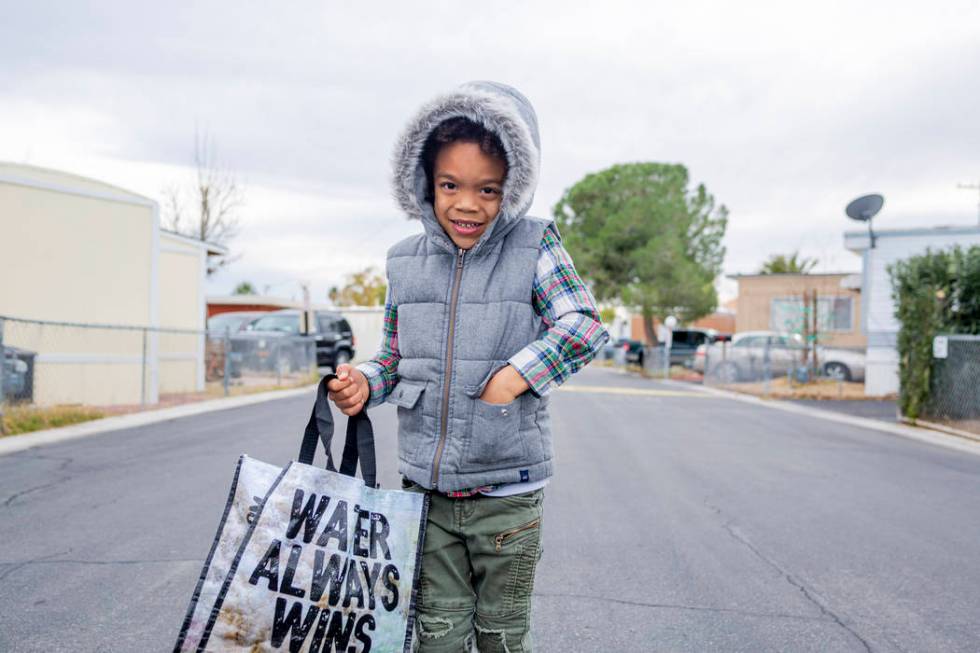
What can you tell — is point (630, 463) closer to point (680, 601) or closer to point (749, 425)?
point (680, 601)

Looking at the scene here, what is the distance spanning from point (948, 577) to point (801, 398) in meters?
14.2

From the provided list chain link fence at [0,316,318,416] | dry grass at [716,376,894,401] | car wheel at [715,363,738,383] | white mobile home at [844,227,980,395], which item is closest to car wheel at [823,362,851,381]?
dry grass at [716,376,894,401]

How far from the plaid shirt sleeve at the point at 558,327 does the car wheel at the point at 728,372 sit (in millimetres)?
20457

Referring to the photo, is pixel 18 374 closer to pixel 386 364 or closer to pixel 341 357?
pixel 386 364

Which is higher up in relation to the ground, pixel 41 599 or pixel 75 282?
pixel 75 282

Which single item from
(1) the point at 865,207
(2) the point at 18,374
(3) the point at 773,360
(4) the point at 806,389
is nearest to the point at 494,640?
(2) the point at 18,374

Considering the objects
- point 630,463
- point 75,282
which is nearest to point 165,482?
point 630,463

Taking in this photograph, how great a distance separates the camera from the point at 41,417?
9.22m

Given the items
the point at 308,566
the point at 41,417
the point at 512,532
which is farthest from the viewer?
the point at 41,417

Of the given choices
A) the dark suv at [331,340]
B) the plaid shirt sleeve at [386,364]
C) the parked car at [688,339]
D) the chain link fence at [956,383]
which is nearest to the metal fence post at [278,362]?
the dark suv at [331,340]

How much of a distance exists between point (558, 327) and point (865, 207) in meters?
16.3

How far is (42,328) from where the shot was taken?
428 inches

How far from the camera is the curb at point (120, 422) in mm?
7961

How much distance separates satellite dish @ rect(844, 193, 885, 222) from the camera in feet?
51.6
